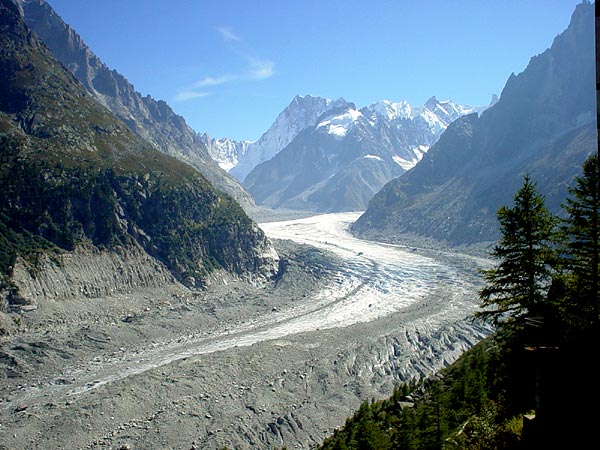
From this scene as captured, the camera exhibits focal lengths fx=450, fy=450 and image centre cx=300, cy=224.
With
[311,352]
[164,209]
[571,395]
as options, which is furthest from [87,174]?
[571,395]

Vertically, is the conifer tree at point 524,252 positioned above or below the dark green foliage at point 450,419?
above

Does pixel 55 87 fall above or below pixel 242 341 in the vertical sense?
above

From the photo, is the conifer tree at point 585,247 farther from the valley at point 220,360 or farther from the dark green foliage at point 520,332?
the valley at point 220,360

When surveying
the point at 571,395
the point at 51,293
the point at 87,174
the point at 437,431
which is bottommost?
the point at 51,293

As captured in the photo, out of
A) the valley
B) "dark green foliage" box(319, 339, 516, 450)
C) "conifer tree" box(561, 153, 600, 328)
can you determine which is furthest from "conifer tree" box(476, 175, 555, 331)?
the valley

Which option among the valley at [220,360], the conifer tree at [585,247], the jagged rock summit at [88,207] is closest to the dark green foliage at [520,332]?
the conifer tree at [585,247]

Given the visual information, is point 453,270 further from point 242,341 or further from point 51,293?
point 51,293
